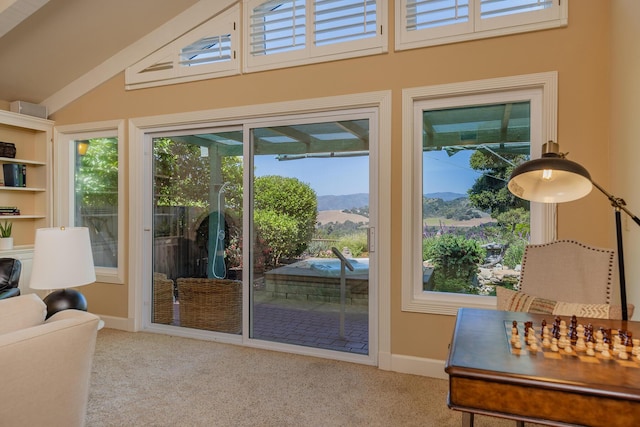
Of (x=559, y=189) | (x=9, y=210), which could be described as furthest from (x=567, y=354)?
(x=9, y=210)

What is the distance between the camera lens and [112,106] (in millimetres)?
4117

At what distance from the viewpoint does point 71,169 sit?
4441 millimetres

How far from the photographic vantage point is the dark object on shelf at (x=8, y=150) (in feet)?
13.3

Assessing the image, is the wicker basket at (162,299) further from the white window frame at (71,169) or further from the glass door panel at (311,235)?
the glass door panel at (311,235)

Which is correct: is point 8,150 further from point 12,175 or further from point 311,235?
point 311,235

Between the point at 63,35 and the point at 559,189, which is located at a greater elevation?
the point at 63,35

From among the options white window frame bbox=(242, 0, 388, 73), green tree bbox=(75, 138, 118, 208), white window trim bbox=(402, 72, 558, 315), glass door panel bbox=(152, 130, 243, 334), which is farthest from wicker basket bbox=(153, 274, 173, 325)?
white window trim bbox=(402, 72, 558, 315)

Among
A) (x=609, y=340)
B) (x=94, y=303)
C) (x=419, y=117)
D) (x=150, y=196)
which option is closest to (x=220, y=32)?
(x=150, y=196)

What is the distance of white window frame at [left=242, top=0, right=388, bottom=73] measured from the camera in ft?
10.1

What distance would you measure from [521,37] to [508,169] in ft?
2.99

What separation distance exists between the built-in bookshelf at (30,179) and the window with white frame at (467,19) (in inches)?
155

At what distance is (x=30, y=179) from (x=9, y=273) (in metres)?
1.50

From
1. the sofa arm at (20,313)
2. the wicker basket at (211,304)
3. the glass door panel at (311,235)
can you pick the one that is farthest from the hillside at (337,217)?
the sofa arm at (20,313)

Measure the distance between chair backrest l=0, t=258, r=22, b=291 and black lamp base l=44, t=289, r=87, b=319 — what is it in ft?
4.47
